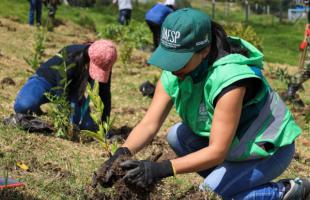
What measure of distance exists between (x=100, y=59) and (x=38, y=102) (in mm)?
860

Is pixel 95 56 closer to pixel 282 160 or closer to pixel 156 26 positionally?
pixel 282 160

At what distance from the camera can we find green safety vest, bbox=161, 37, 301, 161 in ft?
9.06

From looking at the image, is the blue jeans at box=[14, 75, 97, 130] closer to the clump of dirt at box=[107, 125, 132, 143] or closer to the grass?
the clump of dirt at box=[107, 125, 132, 143]

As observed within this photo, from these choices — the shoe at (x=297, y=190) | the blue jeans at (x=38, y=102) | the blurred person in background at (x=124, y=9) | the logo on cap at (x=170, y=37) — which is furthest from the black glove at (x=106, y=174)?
the blurred person in background at (x=124, y=9)

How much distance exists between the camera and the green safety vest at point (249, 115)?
2.76m

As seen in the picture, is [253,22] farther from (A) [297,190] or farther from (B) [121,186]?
(B) [121,186]

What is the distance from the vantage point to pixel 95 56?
4109 millimetres

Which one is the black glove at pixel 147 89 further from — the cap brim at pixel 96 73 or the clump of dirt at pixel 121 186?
the clump of dirt at pixel 121 186

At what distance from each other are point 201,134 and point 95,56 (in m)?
1.44

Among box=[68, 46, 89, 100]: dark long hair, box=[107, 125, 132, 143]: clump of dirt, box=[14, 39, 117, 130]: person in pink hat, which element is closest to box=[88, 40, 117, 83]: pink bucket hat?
box=[14, 39, 117, 130]: person in pink hat

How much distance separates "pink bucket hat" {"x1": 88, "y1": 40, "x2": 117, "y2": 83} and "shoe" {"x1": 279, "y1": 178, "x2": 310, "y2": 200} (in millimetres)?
1638

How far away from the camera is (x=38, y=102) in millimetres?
4695

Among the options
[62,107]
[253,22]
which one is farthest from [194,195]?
[253,22]

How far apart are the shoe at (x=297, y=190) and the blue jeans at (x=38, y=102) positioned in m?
2.02
